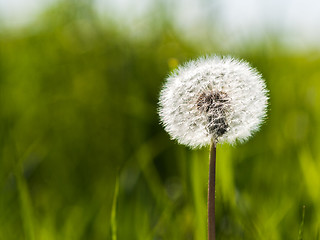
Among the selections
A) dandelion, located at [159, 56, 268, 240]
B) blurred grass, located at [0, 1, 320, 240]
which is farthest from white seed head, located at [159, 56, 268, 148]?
blurred grass, located at [0, 1, 320, 240]

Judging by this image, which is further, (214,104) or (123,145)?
(123,145)

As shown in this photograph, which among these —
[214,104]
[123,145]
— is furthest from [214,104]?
[123,145]

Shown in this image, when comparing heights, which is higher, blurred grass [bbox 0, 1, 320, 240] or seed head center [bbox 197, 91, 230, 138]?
blurred grass [bbox 0, 1, 320, 240]

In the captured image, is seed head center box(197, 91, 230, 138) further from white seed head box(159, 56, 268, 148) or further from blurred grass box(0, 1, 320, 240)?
blurred grass box(0, 1, 320, 240)

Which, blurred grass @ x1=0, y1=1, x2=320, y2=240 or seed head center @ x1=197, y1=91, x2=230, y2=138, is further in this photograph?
blurred grass @ x1=0, y1=1, x2=320, y2=240

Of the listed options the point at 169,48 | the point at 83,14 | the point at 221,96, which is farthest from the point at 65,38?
the point at 221,96

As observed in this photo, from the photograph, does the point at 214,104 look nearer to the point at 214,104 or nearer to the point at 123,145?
the point at 214,104

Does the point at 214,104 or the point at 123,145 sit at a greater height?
the point at 123,145
